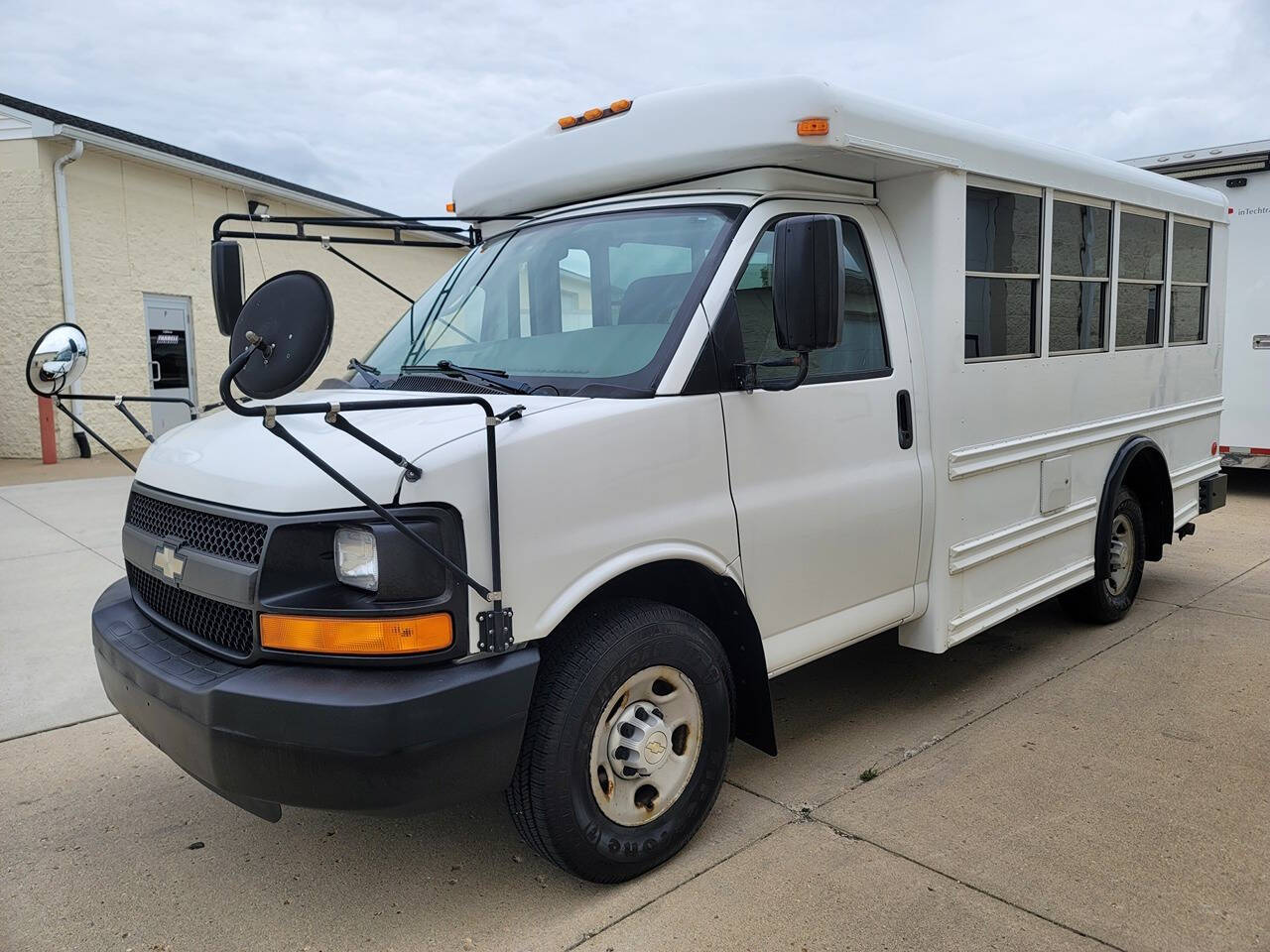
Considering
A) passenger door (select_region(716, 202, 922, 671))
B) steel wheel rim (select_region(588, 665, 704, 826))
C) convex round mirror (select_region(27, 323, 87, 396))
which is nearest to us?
steel wheel rim (select_region(588, 665, 704, 826))

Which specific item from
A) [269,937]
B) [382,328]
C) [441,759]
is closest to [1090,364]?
[441,759]

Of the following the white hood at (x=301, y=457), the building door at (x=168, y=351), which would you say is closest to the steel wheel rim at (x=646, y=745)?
the white hood at (x=301, y=457)

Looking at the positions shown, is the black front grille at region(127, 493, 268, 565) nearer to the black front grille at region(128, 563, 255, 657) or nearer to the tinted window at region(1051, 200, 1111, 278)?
the black front grille at region(128, 563, 255, 657)

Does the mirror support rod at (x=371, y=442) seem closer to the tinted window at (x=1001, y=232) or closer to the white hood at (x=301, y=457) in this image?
the white hood at (x=301, y=457)

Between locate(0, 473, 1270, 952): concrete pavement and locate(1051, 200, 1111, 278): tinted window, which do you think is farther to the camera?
locate(1051, 200, 1111, 278): tinted window

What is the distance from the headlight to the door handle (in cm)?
225

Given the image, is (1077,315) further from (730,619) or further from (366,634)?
(366,634)

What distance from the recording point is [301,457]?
2.75m

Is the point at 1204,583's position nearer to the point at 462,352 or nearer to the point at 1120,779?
the point at 1120,779

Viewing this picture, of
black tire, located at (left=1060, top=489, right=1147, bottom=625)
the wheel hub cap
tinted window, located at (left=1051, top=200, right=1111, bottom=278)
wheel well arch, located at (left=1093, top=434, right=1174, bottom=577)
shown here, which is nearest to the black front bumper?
the wheel hub cap

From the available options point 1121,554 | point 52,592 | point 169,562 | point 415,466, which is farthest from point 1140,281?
point 52,592

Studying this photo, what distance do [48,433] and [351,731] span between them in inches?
493

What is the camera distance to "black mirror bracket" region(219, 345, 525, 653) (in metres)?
2.35

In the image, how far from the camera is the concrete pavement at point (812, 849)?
9.66 feet
